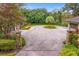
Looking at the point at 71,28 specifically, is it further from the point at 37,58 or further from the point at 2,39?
the point at 2,39

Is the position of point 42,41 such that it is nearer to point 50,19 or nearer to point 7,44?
point 50,19

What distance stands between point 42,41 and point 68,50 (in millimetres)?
284

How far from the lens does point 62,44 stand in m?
2.22

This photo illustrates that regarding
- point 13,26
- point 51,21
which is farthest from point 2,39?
point 51,21

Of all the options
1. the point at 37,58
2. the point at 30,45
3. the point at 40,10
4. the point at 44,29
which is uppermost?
the point at 40,10

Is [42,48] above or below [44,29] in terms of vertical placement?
Answer: below

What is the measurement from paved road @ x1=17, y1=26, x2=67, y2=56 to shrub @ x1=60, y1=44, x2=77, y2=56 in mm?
47

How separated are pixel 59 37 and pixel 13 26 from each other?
1.62 ft

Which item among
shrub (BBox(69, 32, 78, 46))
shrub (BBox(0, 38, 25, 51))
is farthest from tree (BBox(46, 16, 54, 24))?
shrub (BBox(0, 38, 25, 51))

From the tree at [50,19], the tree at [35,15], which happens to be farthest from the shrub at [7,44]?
the tree at [50,19]

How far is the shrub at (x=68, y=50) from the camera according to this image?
2.18 m

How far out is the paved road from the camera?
2.21 meters

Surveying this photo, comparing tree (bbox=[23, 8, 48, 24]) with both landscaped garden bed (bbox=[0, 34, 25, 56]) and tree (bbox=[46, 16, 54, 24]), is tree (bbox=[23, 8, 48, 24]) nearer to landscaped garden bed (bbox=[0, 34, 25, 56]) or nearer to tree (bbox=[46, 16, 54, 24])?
tree (bbox=[46, 16, 54, 24])

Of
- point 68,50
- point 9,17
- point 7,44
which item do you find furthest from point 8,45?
point 68,50
